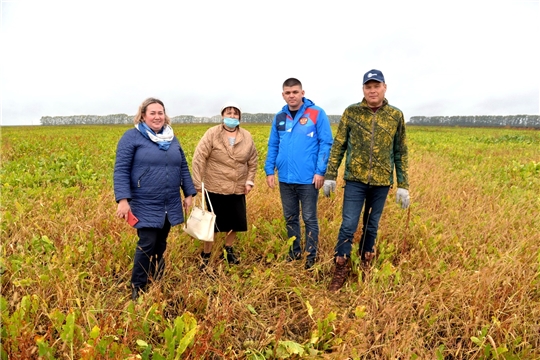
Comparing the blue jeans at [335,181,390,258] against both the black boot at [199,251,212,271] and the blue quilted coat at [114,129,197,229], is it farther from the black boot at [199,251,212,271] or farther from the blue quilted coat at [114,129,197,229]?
the blue quilted coat at [114,129,197,229]

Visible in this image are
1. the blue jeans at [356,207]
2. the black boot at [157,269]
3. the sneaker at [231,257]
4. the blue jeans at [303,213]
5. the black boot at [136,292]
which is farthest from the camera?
the sneaker at [231,257]

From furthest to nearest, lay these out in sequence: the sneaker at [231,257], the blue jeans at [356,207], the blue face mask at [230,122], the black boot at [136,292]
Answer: the sneaker at [231,257], the blue face mask at [230,122], the blue jeans at [356,207], the black boot at [136,292]

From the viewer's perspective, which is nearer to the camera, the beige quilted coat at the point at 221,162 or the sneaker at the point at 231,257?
the beige quilted coat at the point at 221,162

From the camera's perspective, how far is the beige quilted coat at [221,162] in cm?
331

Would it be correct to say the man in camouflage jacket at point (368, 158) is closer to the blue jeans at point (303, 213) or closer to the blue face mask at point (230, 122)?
the blue jeans at point (303, 213)

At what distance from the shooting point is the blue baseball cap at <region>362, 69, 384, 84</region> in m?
2.83

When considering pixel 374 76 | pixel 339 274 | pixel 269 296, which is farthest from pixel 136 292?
pixel 374 76

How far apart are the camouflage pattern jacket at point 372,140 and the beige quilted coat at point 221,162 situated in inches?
43.1

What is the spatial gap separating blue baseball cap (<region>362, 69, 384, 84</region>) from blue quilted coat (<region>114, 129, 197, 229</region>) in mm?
1849

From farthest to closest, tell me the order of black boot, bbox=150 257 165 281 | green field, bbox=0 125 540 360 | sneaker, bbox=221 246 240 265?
sneaker, bbox=221 246 240 265 < black boot, bbox=150 257 165 281 < green field, bbox=0 125 540 360

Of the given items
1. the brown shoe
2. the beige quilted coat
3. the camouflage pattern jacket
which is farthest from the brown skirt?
the camouflage pattern jacket

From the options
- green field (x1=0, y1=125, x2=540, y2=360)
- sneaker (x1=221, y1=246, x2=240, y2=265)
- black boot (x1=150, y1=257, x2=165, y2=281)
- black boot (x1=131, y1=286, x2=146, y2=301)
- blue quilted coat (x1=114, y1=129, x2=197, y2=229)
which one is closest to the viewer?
green field (x1=0, y1=125, x2=540, y2=360)

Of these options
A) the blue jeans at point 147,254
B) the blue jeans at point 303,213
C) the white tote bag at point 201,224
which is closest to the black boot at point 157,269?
the blue jeans at point 147,254

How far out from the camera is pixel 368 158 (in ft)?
9.88
